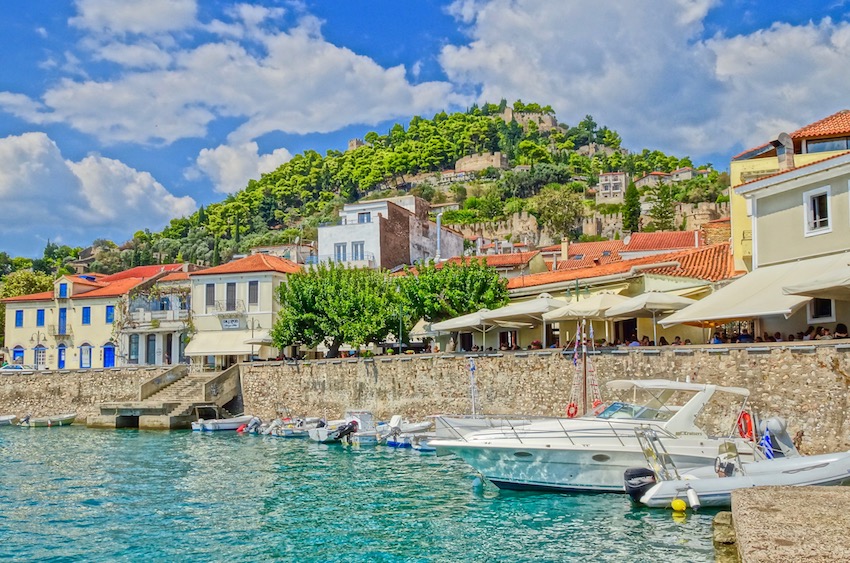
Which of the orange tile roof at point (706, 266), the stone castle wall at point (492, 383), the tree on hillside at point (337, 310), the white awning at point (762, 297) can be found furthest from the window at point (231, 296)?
the white awning at point (762, 297)

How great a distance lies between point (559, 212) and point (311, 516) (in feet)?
319

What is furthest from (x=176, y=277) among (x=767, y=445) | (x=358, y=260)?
(x=767, y=445)

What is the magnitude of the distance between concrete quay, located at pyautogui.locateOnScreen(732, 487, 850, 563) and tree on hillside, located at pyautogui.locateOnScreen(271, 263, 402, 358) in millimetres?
28653

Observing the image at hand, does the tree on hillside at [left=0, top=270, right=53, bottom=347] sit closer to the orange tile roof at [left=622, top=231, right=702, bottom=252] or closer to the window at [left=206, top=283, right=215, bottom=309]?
the window at [left=206, top=283, right=215, bottom=309]

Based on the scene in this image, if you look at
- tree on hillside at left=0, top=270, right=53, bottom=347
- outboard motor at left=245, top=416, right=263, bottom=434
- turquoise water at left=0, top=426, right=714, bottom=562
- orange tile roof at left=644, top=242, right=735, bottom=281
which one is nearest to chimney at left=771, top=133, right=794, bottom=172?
orange tile roof at left=644, top=242, right=735, bottom=281

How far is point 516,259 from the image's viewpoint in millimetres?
51656

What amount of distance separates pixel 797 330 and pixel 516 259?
27680 mm

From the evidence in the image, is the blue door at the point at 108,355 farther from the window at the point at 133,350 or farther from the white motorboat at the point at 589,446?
the white motorboat at the point at 589,446

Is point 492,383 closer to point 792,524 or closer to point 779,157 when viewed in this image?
point 779,157

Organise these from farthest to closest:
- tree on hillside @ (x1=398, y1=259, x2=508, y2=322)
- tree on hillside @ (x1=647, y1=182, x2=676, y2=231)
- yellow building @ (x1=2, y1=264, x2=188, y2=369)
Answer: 1. tree on hillside @ (x1=647, y1=182, x2=676, y2=231)
2. yellow building @ (x1=2, y1=264, x2=188, y2=369)
3. tree on hillside @ (x1=398, y1=259, x2=508, y2=322)

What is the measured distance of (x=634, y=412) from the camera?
64.8 ft

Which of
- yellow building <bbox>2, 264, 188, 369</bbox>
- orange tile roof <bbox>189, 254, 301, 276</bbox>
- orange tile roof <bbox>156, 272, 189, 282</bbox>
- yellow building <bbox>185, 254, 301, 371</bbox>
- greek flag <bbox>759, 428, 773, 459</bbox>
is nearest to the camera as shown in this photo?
greek flag <bbox>759, 428, 773, 459</bbox>

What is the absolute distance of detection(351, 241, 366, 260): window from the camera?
5569 centimetres

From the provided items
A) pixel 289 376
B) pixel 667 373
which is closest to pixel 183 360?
pixel 289 376
